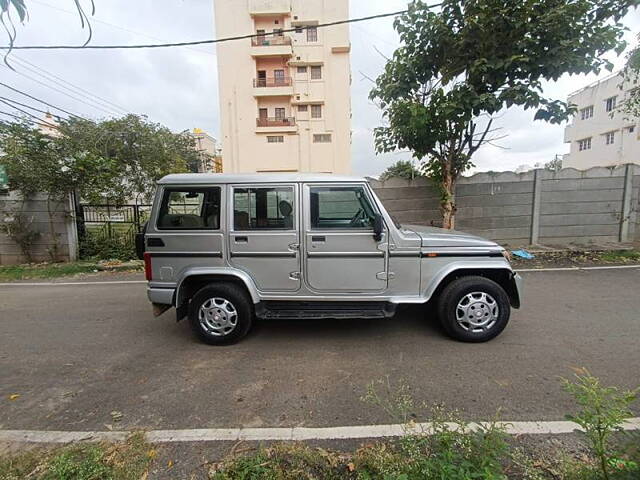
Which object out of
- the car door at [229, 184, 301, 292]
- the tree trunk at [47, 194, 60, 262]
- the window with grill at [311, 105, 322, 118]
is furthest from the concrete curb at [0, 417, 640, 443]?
the window with grill at [311, 105, 322, 118]

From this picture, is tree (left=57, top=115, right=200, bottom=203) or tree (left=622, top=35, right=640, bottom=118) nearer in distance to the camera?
tree (left=622, top=35, right=640, bottom=118)

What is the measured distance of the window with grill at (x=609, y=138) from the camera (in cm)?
2701

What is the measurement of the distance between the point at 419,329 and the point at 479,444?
1983 millimetres

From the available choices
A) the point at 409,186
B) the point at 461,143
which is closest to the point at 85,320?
the point at 409,186

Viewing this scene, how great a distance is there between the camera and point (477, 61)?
215 inches

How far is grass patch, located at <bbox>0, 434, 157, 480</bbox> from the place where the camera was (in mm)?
1770

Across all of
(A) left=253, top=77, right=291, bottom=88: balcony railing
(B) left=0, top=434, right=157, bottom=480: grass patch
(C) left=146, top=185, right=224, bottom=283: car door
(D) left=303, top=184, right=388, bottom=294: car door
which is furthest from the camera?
(A) left=253, top=77, right=291, bottom=88: balcony railing

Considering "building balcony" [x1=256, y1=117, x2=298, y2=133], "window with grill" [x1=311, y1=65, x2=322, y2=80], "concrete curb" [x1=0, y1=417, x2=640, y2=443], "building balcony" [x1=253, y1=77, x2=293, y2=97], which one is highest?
"window with grill" [x1=311, y1=65, x2=322, y2=80]

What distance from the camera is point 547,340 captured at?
337 centimetres

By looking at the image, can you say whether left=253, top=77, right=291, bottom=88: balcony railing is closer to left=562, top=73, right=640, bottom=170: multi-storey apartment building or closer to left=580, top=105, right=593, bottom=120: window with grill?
left=562, top=73, right=640, bottom=170: multi-storey apartment building

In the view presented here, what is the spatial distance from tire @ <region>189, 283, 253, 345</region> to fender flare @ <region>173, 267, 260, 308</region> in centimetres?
12

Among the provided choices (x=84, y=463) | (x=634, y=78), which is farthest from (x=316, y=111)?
(x=84, y=463)

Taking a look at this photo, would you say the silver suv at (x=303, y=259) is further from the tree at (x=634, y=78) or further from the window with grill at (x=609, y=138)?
the window with grill at (x=609, y=138)

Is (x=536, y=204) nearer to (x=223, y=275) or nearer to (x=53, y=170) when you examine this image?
(x=223, y=275)
